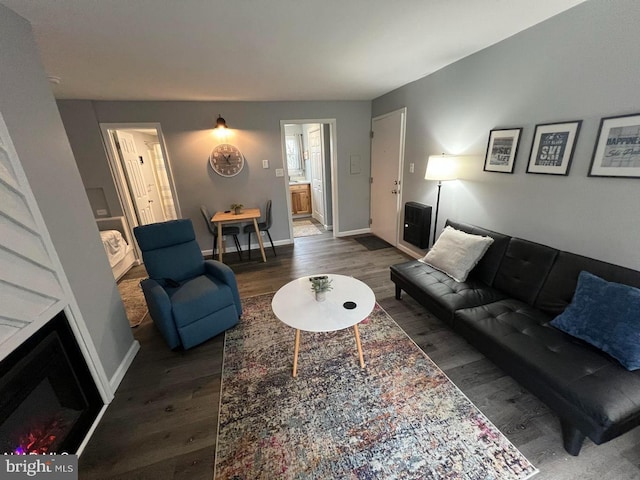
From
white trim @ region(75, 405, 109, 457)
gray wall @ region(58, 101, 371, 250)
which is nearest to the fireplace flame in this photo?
white trim @ region(75, 405, 109, 457)

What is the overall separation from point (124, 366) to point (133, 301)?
125cm

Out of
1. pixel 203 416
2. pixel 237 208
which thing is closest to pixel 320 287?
pixel 203 416

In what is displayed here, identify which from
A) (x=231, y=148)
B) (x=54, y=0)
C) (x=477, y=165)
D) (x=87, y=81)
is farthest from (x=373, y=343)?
(x=87, y=81)

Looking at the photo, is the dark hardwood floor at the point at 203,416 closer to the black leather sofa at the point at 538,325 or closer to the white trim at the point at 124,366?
the white trim at the point at 124,366

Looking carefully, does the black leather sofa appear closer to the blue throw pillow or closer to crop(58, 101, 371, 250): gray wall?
the blue throw pillow

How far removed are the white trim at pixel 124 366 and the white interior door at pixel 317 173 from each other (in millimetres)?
4010

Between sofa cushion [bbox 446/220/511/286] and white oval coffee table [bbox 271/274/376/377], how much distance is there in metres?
1.13

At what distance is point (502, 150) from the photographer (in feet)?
7.50

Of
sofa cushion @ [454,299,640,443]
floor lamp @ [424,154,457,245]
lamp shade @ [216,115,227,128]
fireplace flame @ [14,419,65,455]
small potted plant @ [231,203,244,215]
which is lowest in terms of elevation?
fireplace flame @ [14,419,65,455]

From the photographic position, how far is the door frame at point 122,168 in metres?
3.51

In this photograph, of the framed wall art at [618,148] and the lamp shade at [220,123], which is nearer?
the framed wall art at [618,148]

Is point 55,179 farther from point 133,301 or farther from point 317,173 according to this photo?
point 317,173

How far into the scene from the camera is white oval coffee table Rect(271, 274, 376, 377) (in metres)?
1.71

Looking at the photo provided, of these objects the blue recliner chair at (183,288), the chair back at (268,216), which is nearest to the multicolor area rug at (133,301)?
the blue recliner chair at (183,288)
